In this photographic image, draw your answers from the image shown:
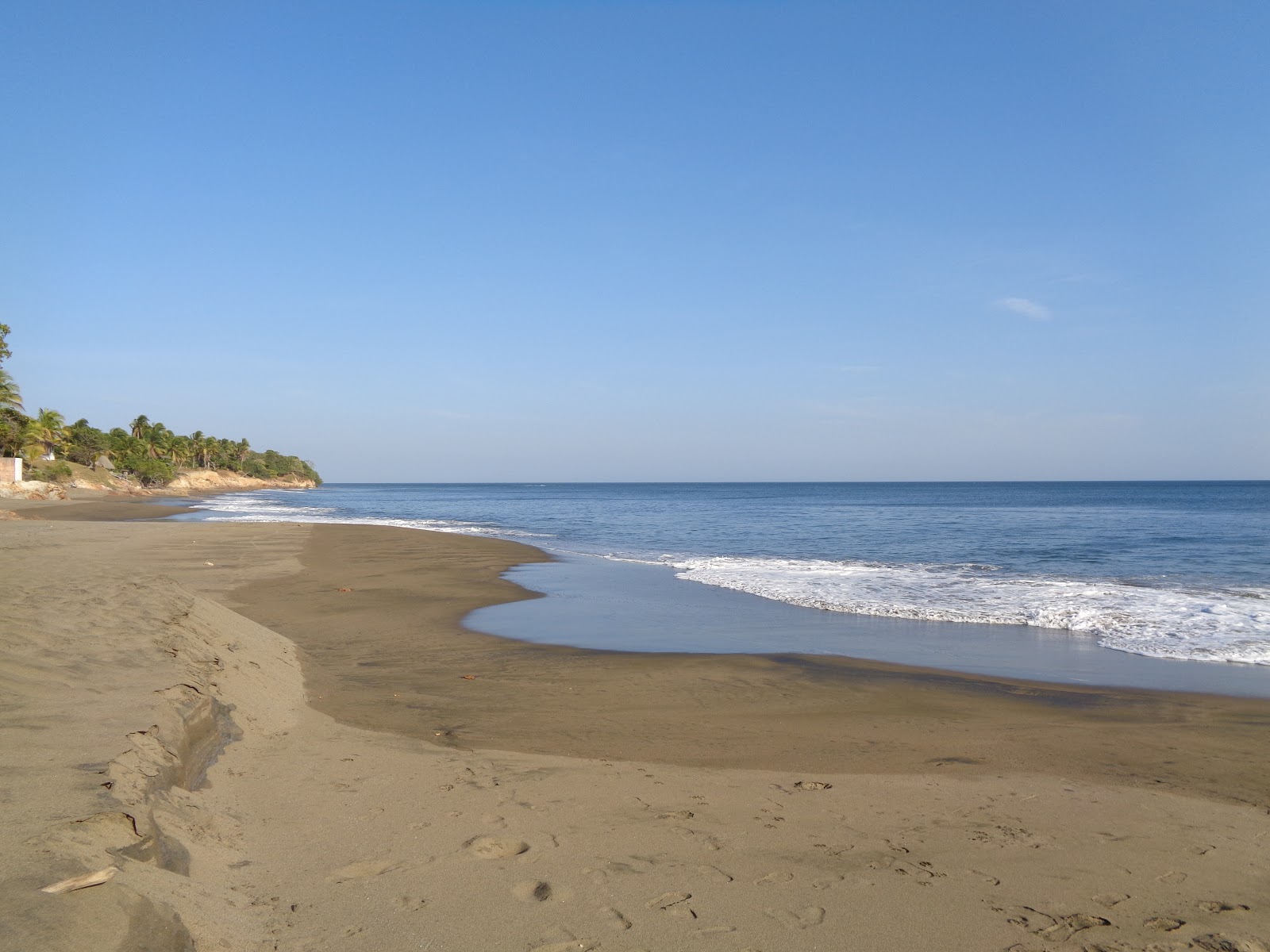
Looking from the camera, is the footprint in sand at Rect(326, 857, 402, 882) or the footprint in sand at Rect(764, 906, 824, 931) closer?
the footprint in sand at Rect(764, 906, 824, 931)

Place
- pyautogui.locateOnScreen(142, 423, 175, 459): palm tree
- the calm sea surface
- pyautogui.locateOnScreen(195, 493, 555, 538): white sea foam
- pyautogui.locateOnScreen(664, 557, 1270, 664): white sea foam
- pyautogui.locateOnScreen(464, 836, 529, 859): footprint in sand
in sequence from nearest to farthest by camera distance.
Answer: pyautogui.locateOnScreen(464, 836, 529, 859): footprint in sand < pyautogui.locateOnScreen(664, 557, 1270, 664): white sea foam < the calm sea surface < pyautogui.locateOnScreen(195, 493, 555, 538): white sea foam < pyautogui.locateOnScreen(142, 423, 175, 459): palm tree

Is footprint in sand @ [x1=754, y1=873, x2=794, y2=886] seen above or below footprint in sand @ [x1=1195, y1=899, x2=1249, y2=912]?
above

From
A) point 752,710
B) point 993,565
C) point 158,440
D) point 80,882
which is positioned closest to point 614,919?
point 80,882

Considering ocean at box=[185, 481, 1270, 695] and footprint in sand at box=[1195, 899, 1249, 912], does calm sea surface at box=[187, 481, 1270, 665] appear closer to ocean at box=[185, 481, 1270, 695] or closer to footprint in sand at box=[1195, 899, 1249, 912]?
ocean at box=[185, 481, 1270, 695]

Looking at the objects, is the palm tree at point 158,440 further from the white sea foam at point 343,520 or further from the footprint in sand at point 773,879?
the footprint in sand at point 773,879

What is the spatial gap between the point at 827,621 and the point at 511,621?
585 cm

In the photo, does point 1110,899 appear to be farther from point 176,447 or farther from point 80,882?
point 176,447

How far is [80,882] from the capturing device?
129 inches

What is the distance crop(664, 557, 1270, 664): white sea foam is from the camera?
1277cm

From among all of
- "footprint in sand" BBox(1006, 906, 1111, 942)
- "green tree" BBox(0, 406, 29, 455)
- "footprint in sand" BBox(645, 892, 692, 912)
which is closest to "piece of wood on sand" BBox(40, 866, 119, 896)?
"footprint in sand" BBox(645, 892, 692, 912)

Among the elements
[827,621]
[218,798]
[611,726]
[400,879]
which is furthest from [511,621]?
[400,879]

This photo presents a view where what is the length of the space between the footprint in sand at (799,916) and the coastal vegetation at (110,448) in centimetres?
5113

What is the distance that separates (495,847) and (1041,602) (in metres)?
15.0

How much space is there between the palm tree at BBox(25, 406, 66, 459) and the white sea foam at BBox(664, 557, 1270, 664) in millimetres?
63505
